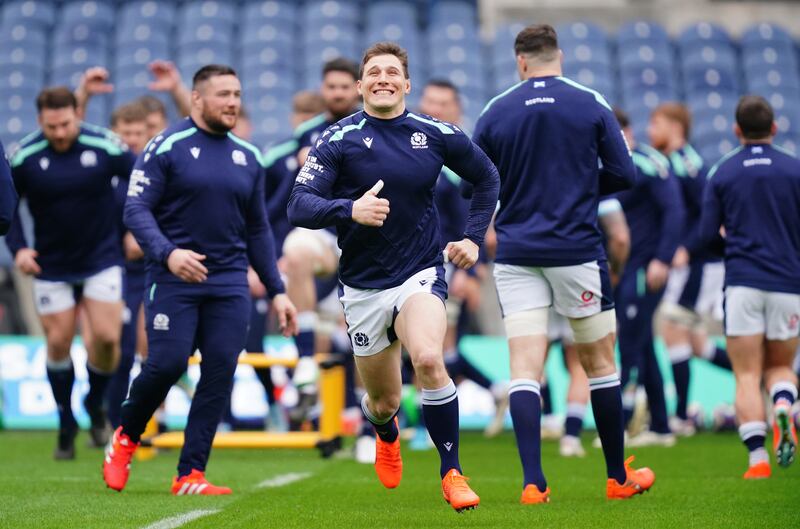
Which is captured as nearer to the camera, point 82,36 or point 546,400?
point 546,400

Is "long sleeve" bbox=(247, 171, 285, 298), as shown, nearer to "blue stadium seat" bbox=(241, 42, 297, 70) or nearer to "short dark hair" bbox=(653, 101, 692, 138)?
"short dark hair" bbox=(653, 101, 692, 138)

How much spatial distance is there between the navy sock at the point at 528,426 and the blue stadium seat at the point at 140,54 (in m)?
14.4

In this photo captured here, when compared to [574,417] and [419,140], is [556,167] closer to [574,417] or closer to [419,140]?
[419,140]

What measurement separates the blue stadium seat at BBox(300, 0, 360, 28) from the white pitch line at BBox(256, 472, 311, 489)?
12.9 meters

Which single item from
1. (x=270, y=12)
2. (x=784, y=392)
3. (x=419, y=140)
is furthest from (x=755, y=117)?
(x=270, y=12)

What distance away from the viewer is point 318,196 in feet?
19.6

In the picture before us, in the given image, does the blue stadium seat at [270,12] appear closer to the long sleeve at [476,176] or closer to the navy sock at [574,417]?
the navy sock at [574,417]

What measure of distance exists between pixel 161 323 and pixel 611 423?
2.50m

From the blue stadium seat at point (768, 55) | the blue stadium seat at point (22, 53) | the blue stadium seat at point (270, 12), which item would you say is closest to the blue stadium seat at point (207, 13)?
the blue stadium seat at point (270, 12)

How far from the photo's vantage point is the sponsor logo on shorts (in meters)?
6.33

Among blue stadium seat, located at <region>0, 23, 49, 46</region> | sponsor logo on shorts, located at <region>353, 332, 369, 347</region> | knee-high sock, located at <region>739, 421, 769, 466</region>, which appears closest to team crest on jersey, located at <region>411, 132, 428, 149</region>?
sponsor logo on shorts, located at <region>353, 332, 369, 347</region>

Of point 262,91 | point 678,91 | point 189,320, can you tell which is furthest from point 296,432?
point 678,91

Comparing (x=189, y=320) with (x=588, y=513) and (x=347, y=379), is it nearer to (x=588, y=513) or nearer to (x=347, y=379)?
(x=588, y=513)

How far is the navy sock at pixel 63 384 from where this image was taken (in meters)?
9.70
